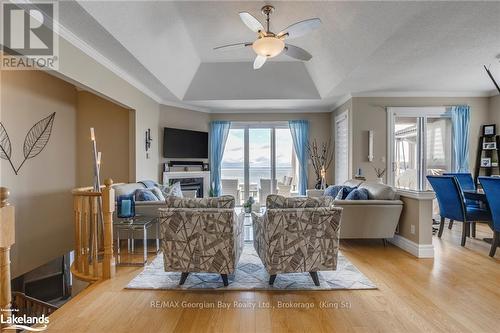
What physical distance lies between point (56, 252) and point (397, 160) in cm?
671

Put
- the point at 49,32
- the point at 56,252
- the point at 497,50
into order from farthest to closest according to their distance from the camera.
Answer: the point at 56,252
the point at 497,50
the point at 49,32

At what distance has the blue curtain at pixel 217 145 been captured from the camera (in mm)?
7328

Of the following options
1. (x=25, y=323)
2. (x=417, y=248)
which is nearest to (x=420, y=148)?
(x=417, y=248)

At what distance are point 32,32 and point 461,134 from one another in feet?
24.4

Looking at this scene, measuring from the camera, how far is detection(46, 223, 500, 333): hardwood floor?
2.17m

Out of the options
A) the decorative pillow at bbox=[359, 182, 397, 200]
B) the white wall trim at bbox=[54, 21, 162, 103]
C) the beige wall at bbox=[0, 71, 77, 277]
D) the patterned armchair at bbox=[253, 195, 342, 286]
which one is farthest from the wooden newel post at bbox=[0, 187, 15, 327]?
the decorative pillow at bbox=[359, 182, 397, 200]

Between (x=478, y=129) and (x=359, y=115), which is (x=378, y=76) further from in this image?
(x=478, y=129)

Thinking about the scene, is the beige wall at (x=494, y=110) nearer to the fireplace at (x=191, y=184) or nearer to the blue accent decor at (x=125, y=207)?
the fireplace at (x=191, y=184)

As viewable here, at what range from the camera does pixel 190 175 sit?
6.81 m

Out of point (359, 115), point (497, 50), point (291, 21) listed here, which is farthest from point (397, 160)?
point (291, 21)

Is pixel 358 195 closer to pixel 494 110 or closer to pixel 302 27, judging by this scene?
pixel 302 27

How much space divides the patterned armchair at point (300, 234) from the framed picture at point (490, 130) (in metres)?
5.33

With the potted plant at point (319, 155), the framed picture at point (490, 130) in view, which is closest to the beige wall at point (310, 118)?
the potted plant at point (319, 155)

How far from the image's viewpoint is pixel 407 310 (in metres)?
2.38
